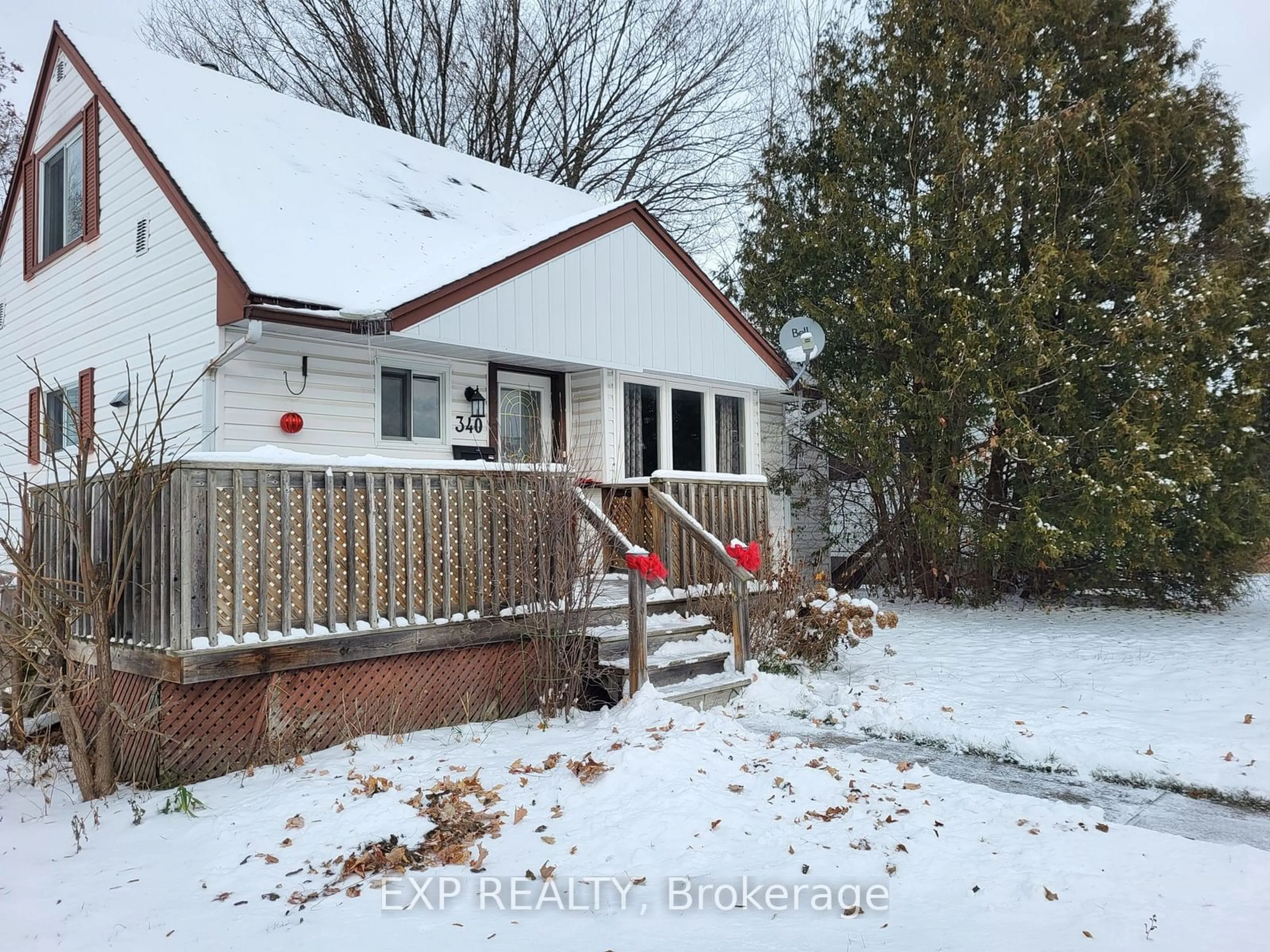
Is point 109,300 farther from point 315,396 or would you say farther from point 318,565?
point 318,565

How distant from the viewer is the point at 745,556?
695 centimetres

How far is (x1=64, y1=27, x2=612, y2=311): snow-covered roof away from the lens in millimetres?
8102

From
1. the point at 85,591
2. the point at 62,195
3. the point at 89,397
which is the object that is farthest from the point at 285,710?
the point at 62,195

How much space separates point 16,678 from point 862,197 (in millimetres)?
10810

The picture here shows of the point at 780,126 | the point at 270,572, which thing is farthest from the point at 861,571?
the point at 270,572

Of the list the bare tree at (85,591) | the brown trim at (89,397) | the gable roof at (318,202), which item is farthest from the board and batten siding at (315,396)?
the brown trim at (89,397)

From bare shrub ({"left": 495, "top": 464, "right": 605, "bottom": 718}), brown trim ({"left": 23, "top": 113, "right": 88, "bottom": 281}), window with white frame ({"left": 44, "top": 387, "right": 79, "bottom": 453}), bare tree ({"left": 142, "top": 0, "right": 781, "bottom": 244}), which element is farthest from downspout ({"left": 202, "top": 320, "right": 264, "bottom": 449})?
bare tree ({"left": 142, "top": 0, "right": 781, "bottom": 244})

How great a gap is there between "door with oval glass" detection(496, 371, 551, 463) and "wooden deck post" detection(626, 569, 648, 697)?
10.9 ft

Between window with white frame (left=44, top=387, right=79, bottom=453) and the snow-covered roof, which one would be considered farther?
window with white frame (left=44, top=387, right=79, bottom=453)

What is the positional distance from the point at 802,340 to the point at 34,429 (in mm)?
9219

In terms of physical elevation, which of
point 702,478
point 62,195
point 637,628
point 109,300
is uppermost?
point 62,195

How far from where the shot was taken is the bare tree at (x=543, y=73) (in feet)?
68.4

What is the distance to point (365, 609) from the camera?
19.6ft

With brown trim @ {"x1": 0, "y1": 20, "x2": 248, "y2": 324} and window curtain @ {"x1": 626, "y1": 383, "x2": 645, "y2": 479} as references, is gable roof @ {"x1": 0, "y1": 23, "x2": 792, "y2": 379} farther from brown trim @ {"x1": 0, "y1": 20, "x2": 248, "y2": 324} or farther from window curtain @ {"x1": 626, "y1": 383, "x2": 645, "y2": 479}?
window curtain @ {"x1": 626, "y1": 383, "x2": 645, "y2": 479}
